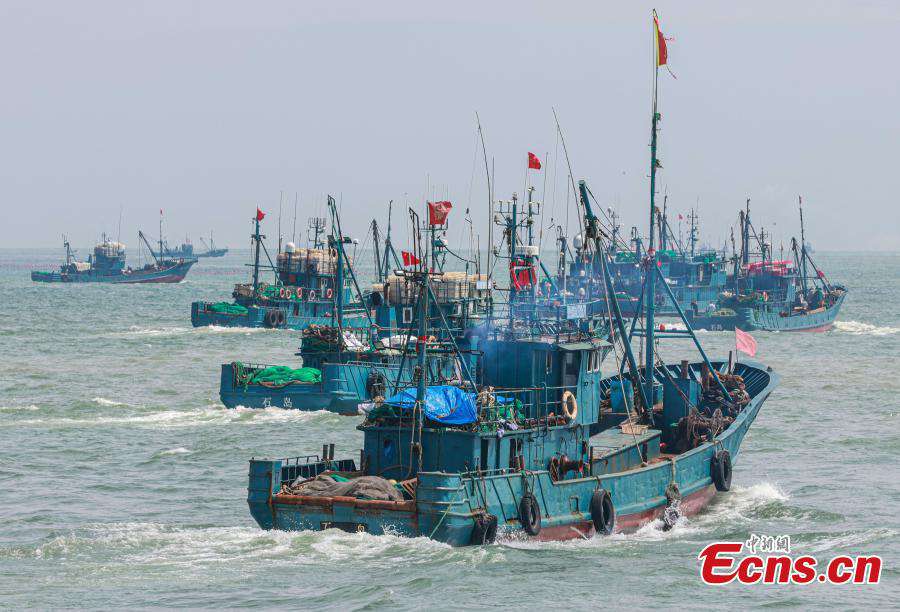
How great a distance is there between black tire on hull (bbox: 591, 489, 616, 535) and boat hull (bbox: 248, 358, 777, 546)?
0.17m

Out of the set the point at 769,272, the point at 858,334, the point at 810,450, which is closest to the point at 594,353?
the point at 810,450

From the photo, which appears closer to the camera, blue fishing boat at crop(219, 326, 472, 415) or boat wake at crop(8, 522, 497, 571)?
boat wake at crop(8, 522, 497, 571)

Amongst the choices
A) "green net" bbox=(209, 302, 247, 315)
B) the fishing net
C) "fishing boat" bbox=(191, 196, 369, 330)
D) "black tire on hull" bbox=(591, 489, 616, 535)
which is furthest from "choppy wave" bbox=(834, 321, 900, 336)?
the fishing net

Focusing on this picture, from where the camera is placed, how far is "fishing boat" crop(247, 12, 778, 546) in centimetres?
3161

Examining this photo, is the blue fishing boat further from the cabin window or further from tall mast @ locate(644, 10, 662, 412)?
the cabin window

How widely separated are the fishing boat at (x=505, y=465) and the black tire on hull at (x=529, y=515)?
34 mm

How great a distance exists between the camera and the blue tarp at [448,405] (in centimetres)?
3344

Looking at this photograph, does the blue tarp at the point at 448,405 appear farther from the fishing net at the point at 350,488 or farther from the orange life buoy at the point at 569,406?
the orange life buoy at the point at 569,406

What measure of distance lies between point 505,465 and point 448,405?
225 centimetres

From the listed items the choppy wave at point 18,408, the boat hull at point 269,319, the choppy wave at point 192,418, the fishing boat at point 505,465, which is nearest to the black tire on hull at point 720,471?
the fishing boat at point 505,465

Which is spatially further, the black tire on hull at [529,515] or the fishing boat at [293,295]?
the fishing boat at [293,295]

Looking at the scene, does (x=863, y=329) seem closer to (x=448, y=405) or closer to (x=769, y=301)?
(x=769, y=301)

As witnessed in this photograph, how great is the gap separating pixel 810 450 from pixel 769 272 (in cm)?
7742

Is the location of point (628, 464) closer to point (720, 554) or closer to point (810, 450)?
point (720, 554)
